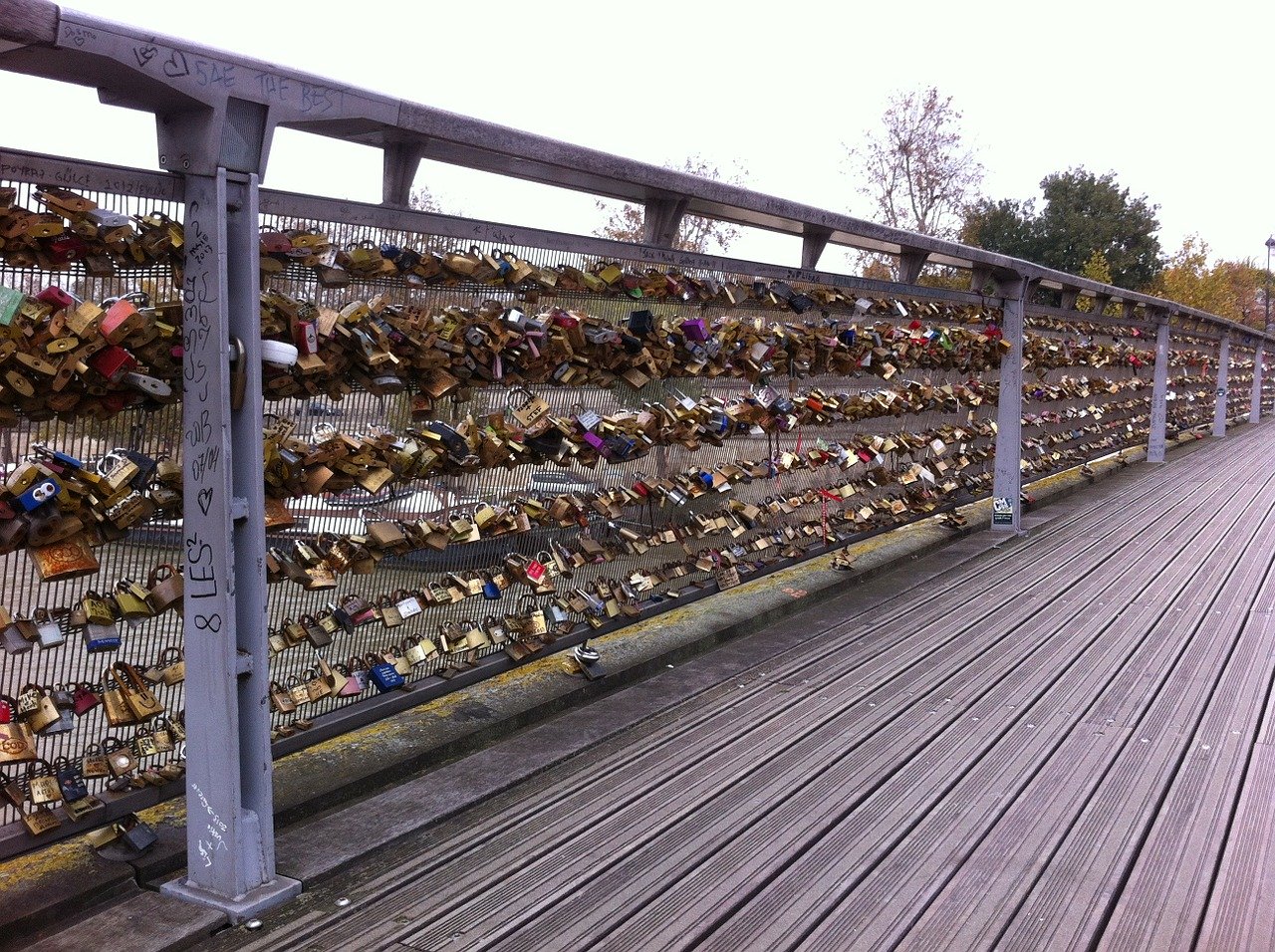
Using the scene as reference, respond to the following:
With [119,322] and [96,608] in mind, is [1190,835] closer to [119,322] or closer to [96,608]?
[96,608]

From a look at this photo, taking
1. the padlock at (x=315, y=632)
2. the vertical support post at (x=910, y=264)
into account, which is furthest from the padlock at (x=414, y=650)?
the vertical support post at (x=910, y=264)

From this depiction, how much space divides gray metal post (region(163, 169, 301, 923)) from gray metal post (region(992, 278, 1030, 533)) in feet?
26.0

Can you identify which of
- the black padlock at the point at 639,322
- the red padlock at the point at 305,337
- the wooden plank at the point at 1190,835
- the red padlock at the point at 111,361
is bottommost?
the wooden plank at the point at 1190,835

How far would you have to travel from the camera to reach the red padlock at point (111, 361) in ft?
10.4

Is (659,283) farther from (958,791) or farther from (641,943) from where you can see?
(641,943)

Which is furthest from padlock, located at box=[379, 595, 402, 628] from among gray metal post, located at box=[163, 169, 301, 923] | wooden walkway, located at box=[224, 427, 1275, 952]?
gray metal post, located at box=[163, 169, 301, 923]

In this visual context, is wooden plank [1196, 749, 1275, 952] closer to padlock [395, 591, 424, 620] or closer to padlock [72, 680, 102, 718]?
padlock [395, 591, 424, 620]

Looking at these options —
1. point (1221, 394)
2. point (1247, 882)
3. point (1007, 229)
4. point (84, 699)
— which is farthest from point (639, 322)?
point (1007, 229)

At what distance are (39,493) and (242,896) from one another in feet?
4.09

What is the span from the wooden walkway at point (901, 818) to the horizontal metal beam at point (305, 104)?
2.27 metres

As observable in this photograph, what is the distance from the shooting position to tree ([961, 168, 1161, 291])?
44.9m

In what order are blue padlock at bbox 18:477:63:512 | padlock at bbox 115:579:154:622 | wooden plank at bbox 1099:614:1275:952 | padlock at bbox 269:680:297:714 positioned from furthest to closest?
padlock at bbox 269:680:297:714 → padlock at bbox 115:579:154:622 → wooden plank at bbox 1099:614:1275:952 → blue padlock at bbox 18:477:63:512

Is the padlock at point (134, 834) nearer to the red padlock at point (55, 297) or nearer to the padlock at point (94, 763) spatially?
the padlock at point (94, 763)

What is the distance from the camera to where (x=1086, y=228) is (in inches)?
1775
